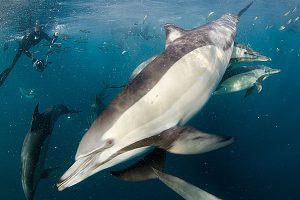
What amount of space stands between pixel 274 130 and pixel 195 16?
90.9ft

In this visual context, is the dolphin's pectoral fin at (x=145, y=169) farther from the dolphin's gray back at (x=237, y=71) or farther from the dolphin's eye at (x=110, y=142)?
the dolphin's gray back at (x=237, y=71)

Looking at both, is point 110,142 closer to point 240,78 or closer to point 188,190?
point 188,190

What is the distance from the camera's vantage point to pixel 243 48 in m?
5.60

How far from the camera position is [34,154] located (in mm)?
5219

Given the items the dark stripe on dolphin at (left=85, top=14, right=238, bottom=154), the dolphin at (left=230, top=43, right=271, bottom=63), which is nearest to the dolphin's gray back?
the dolphin at (left=230, top=43, right=271, bottom=63)

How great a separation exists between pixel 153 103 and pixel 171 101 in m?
0.28

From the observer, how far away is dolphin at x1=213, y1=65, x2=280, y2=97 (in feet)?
21.3

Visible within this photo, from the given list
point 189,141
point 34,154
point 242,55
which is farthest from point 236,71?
point 34,154

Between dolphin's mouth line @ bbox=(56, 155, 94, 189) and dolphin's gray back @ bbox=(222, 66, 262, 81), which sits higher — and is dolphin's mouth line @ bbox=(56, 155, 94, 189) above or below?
above

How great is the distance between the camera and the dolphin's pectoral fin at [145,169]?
332 cm

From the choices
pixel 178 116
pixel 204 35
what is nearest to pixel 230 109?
pixel 204 35

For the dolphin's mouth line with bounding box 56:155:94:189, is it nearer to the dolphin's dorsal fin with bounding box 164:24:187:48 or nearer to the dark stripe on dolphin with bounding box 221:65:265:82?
the dolphin's dorsal fin with bounding box 164:24:187:48

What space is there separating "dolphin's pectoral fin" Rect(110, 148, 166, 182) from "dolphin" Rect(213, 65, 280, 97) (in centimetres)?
300

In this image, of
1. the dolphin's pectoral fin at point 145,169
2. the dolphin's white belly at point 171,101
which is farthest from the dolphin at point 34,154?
the dolphin's white belly at point 171,101
